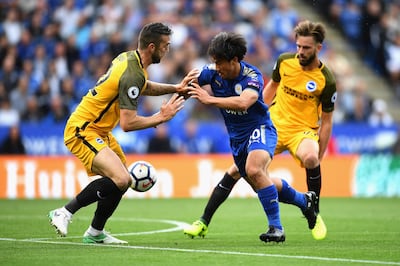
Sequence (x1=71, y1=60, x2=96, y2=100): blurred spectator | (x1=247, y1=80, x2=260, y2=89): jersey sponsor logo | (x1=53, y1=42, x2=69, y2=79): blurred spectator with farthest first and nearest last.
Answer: (x1=53, y1=42, x2=69, y2=79): blurred spectator, (x1=71, y1=60, x2=96, y2=100): blurred spectator, (x1=247, y1=80, x2=260, y2=89): jersey sponsor logo

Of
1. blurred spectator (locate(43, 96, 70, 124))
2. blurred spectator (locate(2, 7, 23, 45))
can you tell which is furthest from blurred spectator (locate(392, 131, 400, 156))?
blurred spectator (locate(2, 7, 23, 45))

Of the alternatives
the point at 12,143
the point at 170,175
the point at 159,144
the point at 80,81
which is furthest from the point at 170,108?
the point at 80,81

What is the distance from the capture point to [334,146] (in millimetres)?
22344

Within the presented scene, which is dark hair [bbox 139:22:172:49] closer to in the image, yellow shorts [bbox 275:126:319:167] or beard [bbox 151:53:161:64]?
beard [bbox 151:53:161:64]

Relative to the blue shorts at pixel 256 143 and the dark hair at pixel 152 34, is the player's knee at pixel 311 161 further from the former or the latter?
the dark hair at pixel 152 34

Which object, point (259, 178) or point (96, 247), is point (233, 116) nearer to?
point (259, 178)

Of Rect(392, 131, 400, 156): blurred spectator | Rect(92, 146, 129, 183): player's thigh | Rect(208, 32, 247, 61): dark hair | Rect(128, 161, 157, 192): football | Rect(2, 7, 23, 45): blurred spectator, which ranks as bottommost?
Rect(392, 131, 400, 156): blurred spectator

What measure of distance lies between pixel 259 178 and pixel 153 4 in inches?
613

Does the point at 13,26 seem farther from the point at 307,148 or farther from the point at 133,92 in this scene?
the point at 133,92

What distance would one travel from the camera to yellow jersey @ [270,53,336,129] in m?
11.4

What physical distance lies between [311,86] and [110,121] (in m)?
2.83

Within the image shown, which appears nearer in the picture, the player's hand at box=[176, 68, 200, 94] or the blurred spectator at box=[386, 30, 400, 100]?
the player's hand at box=[176, 68, 200, 94]

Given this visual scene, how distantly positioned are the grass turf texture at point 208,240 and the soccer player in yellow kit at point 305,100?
103cm

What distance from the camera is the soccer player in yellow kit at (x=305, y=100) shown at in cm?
1124
